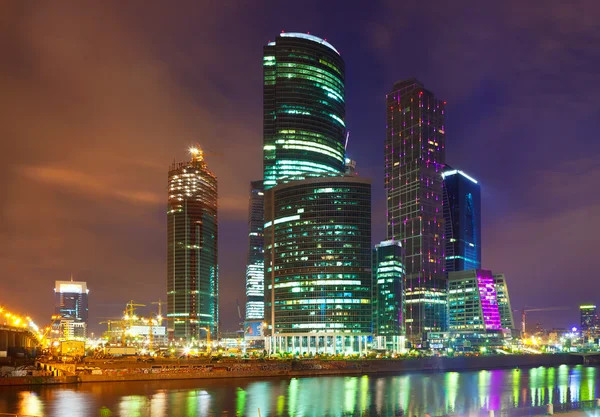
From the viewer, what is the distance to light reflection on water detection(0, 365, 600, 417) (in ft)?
335

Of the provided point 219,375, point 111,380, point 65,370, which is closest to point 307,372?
point 219,375

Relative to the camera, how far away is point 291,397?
124 m

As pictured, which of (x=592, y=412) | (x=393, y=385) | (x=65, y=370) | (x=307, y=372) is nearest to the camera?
(x=592, y=412)

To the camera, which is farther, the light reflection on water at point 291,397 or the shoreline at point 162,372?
the shoreline at point 162,372

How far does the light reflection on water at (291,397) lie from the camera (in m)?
102

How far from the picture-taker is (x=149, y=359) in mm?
191250

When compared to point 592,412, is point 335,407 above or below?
below

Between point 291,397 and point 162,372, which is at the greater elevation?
point 291,397

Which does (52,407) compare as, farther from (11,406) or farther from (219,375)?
(219,375)

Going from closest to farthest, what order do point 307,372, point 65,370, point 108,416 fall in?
point 108,416
point 65,370
point 307,372

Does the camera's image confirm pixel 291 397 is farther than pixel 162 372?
No

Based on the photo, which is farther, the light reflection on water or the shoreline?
the shoreline

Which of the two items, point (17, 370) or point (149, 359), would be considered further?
point (149, 359)

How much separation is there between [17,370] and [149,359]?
1820 inches
